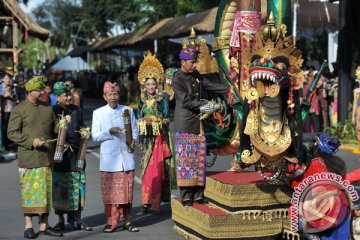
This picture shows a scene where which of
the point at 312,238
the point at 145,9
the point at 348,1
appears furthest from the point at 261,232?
the point at 145,9

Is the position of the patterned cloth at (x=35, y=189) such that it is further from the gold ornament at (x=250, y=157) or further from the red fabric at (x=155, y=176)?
the gold ornament at (x=250, y=157)

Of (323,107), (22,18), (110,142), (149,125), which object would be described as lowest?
(323,107)

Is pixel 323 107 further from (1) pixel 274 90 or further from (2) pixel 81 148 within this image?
(1) pixel 274 90

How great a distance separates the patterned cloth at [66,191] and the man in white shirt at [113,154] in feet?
1.04

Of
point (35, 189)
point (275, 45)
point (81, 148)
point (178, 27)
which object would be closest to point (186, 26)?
point (178, 27)

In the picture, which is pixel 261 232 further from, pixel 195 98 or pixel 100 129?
pixel 100 129

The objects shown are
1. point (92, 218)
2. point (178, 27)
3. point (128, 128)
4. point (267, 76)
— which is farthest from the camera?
point (178, 27)

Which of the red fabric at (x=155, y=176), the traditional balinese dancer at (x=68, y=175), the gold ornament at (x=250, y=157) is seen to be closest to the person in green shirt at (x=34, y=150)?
the traditional balinese dancer at (x=68, y=175)

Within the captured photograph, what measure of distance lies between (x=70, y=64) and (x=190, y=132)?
57.5 m

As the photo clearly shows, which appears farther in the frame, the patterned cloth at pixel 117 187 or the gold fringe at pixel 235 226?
the patterned cloth at pixel 117 187

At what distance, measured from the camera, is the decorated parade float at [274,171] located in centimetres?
824

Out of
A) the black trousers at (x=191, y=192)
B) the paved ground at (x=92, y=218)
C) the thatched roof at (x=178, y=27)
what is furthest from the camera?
the thatched roof at (x=178, y=27)

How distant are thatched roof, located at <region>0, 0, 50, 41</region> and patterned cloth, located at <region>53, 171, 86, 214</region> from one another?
14.3 metres

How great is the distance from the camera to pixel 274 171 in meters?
8.64
